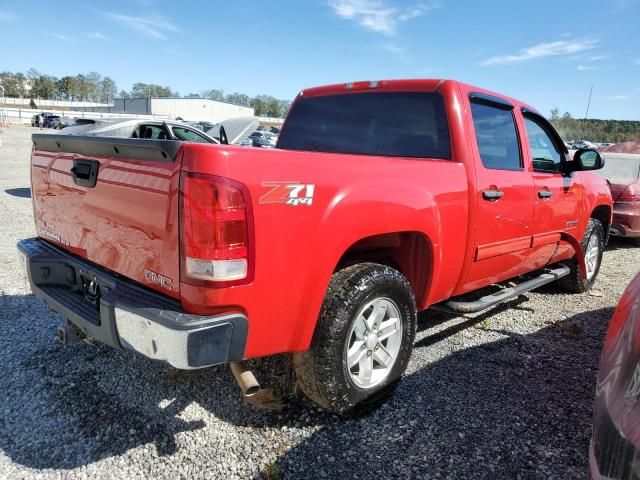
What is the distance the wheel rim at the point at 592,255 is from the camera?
518 cm

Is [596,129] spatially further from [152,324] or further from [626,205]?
[152,324]

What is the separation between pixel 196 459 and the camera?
7.60 ft

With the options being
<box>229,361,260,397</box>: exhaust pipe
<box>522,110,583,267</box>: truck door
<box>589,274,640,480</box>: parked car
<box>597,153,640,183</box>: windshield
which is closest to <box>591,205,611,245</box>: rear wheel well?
<box>522,110,583,267</box>: truck door

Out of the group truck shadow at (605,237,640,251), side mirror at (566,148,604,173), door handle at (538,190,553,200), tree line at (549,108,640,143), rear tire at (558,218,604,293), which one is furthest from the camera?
tree line at (549,108,640,143)

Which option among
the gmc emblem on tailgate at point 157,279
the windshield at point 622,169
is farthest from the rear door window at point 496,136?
the windshield at point 622,169

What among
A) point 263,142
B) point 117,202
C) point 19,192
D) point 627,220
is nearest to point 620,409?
point 117,202

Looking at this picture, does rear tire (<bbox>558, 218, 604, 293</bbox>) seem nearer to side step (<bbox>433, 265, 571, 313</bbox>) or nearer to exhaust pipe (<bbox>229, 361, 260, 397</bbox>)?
side step (<bbox>433, 265, 571, 313</bbox>)

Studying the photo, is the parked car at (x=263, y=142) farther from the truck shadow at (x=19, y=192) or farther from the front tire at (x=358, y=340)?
the truck shadow at (x=19, y=192)

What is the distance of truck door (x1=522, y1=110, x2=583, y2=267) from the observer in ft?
12.9

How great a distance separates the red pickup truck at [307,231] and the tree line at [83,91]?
106m

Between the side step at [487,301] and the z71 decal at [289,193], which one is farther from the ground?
the z71 decal at [289,193]

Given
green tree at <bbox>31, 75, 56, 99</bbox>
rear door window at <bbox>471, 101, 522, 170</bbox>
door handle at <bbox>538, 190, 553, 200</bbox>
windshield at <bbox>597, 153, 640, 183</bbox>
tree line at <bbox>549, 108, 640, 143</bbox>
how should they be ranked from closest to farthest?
rear door window at <bbox>471, 101, 522, 170</bbox> < door handle at <bbox>538, 190, 553, 200</bbox> < windshield at <bbox>597, 153, 640, 183</bbox> < tree line at <bbox>549, 108, 640, 143</bbox> < green tree at <bbox>31, 75, 56, 99</bbox>

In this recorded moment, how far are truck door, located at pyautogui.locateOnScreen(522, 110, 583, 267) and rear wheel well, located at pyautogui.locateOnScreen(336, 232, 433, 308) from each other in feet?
4.73

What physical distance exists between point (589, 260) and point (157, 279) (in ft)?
16.2
